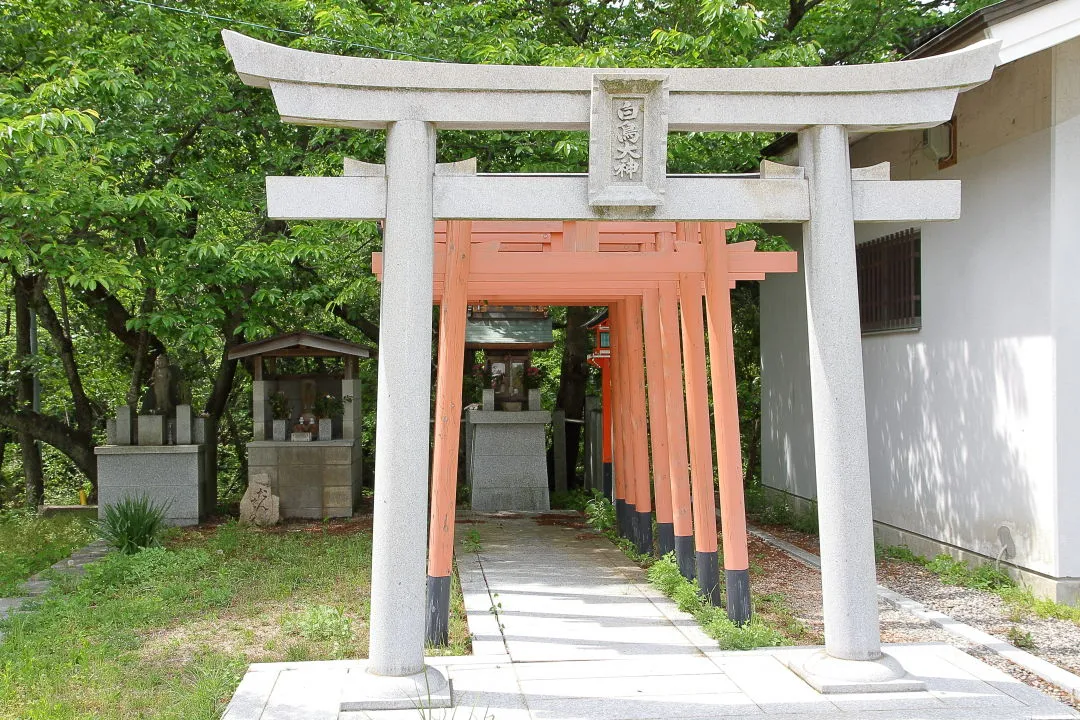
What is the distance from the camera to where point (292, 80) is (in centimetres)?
521

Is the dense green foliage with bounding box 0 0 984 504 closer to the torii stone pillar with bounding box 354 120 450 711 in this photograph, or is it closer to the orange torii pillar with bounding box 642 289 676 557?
the orange torii pillar with bounding box 642 289 676 557

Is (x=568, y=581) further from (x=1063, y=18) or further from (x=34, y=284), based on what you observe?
(x=34, y=284)

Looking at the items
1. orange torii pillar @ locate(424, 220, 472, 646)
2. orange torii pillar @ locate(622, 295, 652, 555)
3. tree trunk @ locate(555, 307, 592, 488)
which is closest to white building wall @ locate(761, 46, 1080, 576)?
orange torii pillar @ locate(622, 295, 652, 555)

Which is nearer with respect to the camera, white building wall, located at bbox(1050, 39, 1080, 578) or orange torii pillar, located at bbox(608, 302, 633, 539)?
white building wall, located at bbox(1050, 39, 1080, 578)

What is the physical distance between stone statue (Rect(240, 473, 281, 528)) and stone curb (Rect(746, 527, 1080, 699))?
7659 millimetres

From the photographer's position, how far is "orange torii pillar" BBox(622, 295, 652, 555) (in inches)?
394

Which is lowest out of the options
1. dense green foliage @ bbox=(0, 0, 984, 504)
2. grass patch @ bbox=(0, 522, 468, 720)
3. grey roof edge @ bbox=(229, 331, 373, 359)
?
grass patch @ bbox=(0, 522, 468, 720)

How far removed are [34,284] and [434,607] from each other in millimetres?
9143

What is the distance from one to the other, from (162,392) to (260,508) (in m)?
2.19

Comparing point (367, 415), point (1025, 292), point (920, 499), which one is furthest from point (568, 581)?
point (367, 415)

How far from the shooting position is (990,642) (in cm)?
655

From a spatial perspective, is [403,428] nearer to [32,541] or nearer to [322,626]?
[322,626]

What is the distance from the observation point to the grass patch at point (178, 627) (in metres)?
5.66

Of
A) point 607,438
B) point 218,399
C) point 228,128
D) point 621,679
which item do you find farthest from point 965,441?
point 218,399
